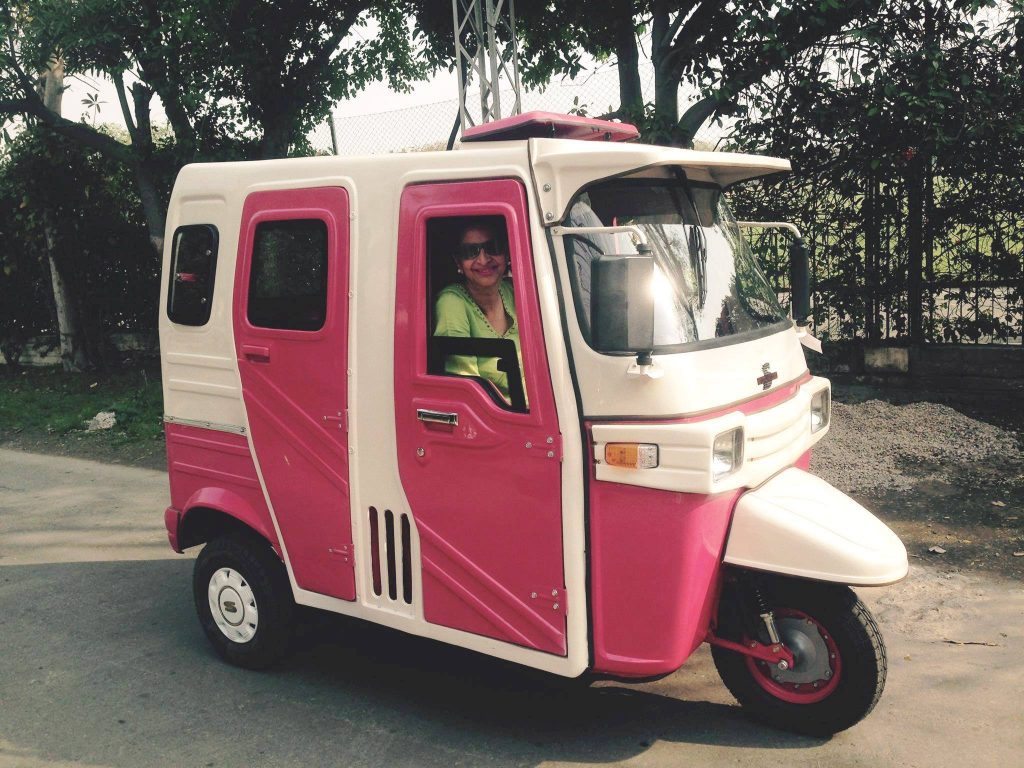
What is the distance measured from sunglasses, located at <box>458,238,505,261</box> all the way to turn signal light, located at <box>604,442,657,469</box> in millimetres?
840

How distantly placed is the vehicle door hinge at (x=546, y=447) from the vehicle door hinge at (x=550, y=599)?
1.61ft

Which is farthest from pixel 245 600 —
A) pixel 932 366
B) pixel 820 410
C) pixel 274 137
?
pixel 274 137

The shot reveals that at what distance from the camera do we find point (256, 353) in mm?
4258

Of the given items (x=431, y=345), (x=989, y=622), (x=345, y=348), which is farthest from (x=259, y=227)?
(x=989, y=622)

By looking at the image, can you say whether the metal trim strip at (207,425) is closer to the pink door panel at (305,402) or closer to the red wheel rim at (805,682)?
the pink door panel at (305,402)

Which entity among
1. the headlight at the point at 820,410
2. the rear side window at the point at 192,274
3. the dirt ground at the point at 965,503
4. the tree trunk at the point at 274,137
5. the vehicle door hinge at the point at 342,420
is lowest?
the dirt ground at the point at 965,503

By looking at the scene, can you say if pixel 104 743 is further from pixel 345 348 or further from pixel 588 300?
pixel 588 300

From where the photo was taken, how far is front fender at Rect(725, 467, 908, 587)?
10.9 ft

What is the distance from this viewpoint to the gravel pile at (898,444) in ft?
22.8

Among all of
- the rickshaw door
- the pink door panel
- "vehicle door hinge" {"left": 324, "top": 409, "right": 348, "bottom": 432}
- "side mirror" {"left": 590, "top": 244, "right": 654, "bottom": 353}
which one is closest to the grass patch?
the pink door panel

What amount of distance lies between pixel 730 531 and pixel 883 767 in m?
1.02

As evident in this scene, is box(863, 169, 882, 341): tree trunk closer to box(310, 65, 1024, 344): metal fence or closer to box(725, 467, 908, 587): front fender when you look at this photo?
box(310, 65, 1024, 344): metal fence

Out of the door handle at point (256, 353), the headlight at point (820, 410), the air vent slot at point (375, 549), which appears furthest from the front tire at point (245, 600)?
the headlight at point (820, 410)

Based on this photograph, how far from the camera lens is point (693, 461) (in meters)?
3.25
